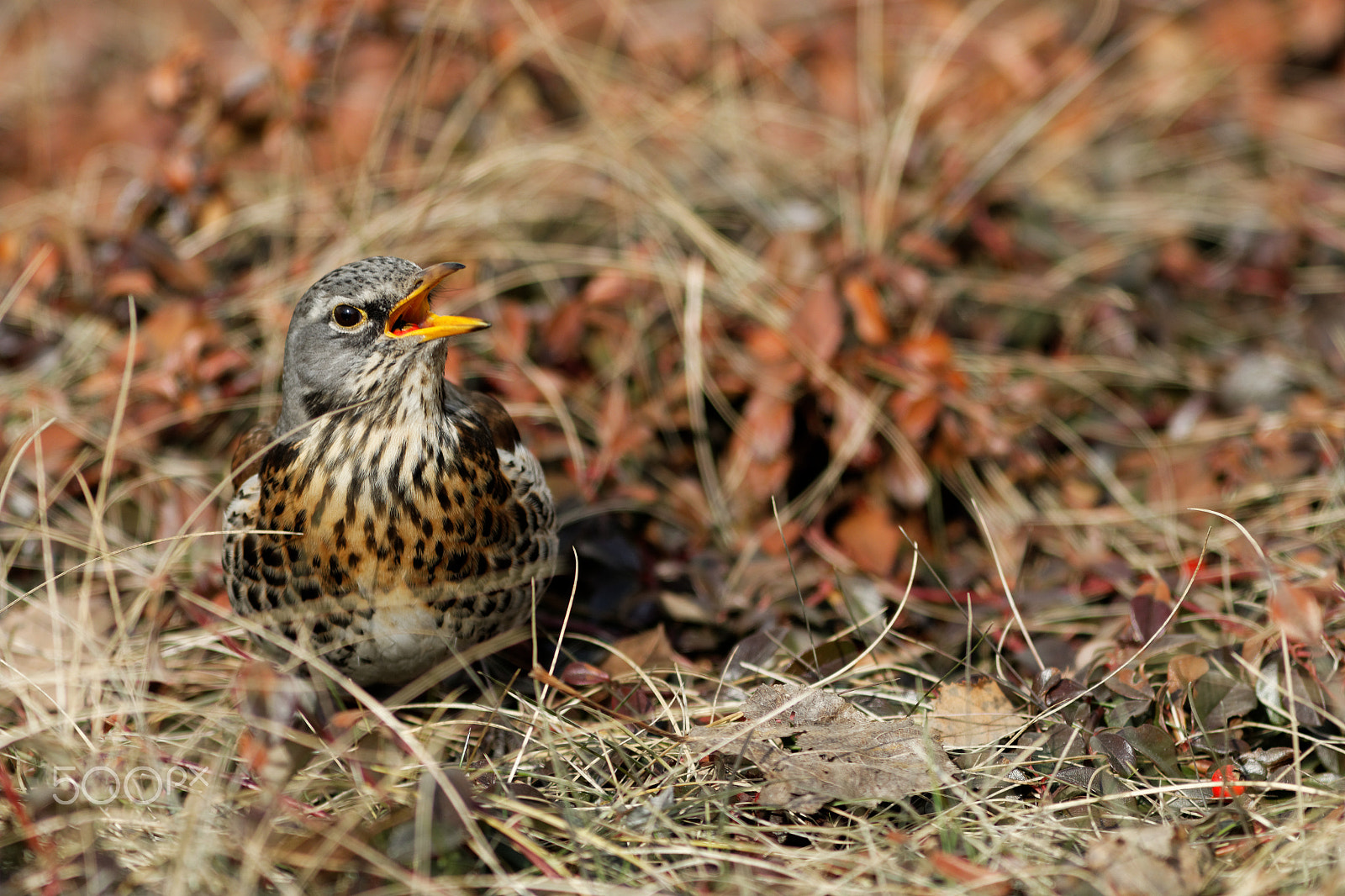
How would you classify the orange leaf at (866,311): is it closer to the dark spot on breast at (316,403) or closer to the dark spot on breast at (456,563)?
the dark spot on breast at (456,563)

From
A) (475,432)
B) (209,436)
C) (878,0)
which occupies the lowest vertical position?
(209,436)

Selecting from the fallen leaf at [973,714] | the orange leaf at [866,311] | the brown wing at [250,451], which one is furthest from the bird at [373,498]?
the orange leaf at [866,311]

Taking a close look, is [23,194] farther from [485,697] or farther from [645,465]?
[485,697]

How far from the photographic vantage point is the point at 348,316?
3.52 meters

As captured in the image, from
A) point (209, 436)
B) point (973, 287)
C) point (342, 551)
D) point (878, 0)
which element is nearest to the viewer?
point (342, 551)

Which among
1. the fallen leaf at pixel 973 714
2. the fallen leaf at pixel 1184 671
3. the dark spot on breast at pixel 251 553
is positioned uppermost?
the dark spot on breast at pixel 251 553

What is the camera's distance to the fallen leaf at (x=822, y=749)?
325cm

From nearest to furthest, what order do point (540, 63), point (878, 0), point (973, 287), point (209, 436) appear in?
point (209, 436) < point (973, 287) < point (540, 63) < point (878, 0)

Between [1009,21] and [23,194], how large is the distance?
6084mm

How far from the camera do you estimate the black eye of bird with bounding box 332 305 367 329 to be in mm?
3504

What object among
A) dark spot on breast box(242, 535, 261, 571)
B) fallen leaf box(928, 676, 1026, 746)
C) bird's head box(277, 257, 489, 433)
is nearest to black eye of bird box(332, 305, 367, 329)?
bird's head box(277, 257, 489, 433)

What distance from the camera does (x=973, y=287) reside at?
576 centimetres

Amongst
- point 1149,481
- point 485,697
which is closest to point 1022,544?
point 1149,481

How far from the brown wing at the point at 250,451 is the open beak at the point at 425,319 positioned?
1.89 feet
